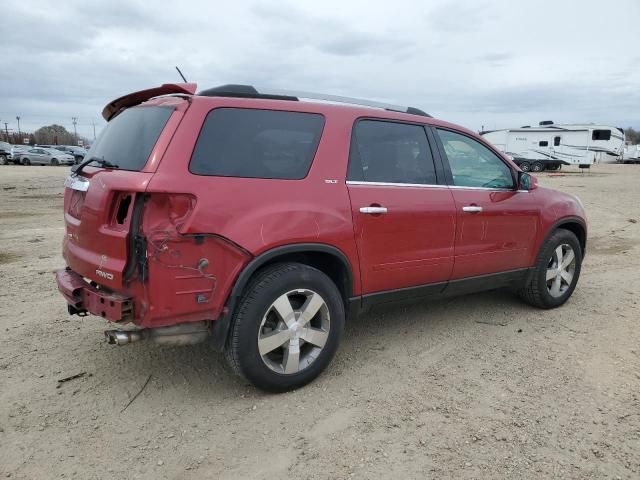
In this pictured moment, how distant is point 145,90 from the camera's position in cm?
352

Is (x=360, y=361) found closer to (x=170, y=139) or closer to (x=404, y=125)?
(x=404, y=125)

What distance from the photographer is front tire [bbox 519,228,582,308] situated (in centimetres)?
487

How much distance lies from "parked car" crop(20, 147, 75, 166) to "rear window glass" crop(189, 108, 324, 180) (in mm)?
38702

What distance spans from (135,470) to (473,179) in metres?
3.31

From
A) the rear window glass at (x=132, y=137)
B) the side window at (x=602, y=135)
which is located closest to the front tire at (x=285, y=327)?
the rear window glass at (x=132, y=137)

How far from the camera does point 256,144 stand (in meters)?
3.20

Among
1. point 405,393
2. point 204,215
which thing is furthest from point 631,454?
point 204,215

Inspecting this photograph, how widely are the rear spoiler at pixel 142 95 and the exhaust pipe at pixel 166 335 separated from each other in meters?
1.45

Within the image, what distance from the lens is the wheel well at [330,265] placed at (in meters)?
3.42

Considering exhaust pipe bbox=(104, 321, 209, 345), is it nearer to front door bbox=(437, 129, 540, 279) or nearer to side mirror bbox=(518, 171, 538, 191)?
front door bbox=(437, 129, 540, 279)

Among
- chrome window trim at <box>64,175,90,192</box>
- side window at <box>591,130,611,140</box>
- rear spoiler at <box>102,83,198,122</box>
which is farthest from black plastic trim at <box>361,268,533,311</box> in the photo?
side window at <box>591,130,611,140</box>

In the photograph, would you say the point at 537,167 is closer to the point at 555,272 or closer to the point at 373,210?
the point at 555,272

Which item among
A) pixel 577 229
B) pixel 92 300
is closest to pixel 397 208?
pixel 92 300

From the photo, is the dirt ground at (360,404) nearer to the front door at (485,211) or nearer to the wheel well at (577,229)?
the front door at (485,211)
